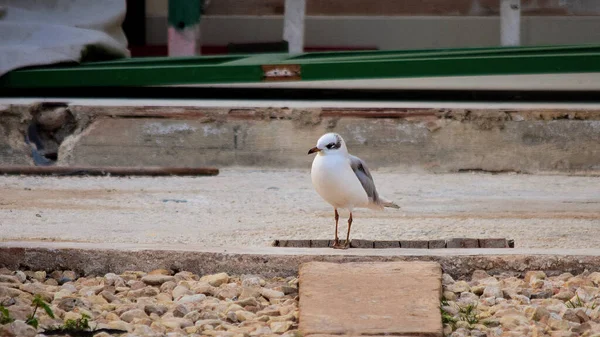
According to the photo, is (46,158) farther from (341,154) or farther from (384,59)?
(341,154)

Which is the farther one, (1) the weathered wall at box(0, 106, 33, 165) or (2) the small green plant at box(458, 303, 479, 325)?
(1) the weathered wall at box(0, 106, 33, 165)

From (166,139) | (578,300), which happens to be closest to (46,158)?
(166,139)

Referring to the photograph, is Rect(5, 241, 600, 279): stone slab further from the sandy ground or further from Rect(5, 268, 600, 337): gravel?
the sandy ground

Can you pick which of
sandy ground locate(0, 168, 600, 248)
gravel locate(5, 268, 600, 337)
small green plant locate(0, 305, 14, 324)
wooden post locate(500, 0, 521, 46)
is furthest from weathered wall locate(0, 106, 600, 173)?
small green plant locate(0, 305, 14, 324)

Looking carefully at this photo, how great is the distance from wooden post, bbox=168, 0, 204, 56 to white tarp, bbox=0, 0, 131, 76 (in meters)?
0.34

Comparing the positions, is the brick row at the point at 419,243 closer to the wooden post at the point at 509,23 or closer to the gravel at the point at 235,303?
the gravel at the point at 235,303

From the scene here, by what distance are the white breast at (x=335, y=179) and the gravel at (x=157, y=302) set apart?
39cm

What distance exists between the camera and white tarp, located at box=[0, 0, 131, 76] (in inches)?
274

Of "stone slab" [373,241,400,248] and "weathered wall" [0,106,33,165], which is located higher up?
"weathered wall" [0,106,33,165]

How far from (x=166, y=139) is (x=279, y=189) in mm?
994

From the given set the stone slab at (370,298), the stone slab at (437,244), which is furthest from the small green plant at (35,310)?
the stone slab at (437,244)

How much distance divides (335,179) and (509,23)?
413 centimetres

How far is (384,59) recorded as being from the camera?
22.1 feet

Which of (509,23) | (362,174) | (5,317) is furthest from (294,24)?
(5,317)
